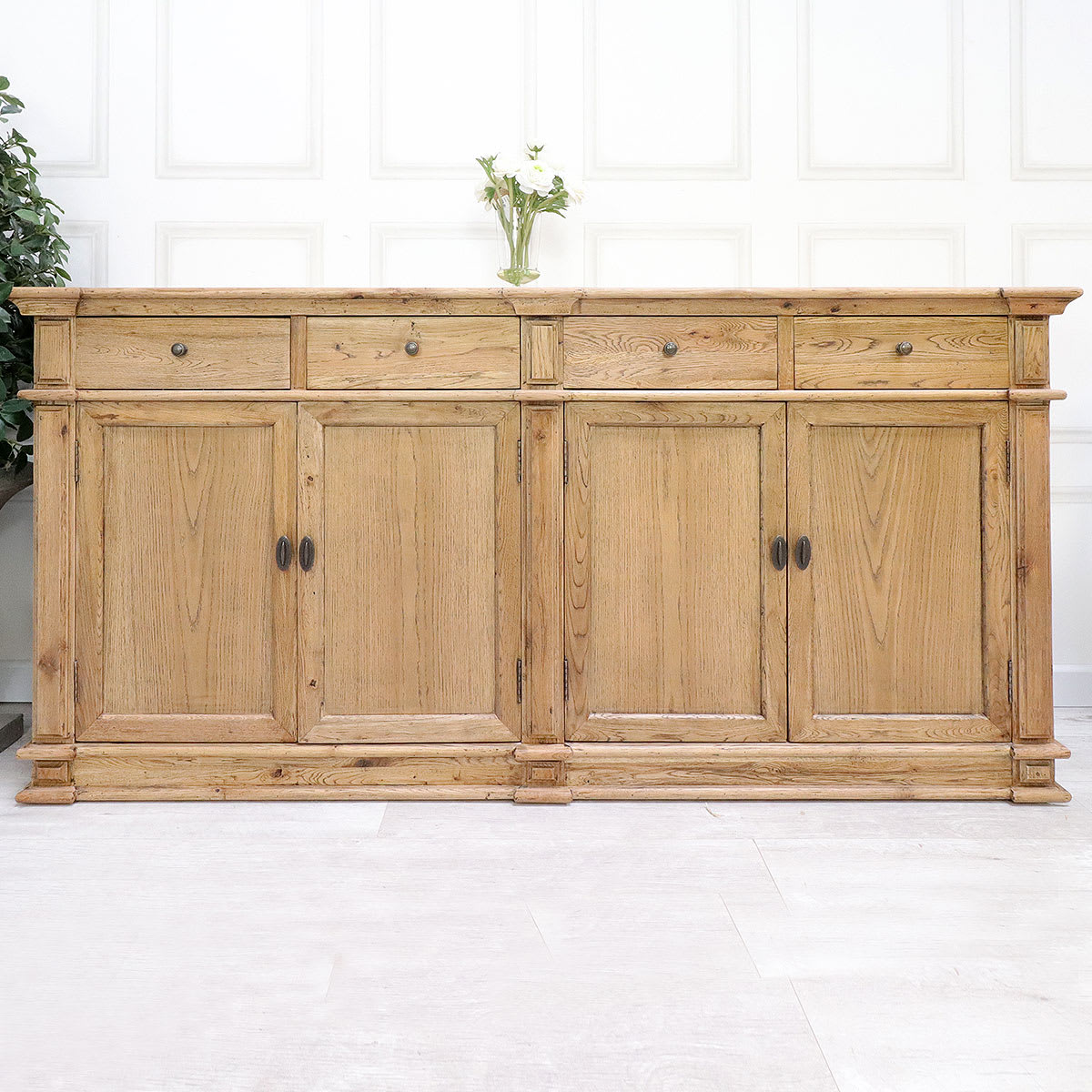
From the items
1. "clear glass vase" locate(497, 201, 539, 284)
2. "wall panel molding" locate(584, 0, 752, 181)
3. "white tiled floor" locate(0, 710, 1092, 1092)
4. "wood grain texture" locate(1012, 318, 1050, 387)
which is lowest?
"white tiled floor" locate(0, 710, 1092, 1092)

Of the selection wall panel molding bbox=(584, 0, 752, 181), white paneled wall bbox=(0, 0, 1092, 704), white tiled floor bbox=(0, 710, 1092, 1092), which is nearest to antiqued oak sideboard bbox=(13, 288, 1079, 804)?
white tiled floor bbox=(0, 710, 1092, 1092)

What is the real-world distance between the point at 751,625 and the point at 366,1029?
107 cm

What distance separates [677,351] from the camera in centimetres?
179

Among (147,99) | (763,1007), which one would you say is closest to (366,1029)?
(763,1007)

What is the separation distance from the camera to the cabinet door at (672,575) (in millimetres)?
1798

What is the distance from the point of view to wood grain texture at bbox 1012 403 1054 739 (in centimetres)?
178

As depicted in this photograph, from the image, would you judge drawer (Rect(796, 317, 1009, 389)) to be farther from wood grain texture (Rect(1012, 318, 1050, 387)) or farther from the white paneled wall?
the white paneled wall

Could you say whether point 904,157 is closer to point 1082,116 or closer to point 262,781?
point 1082,116

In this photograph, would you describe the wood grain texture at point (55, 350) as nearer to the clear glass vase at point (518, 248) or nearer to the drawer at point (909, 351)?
the clear glass vase at point (518, 248)

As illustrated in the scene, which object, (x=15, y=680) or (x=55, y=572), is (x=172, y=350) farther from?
(x=15, y=680)

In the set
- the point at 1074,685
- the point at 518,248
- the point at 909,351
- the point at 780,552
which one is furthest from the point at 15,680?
the point at 1074,685

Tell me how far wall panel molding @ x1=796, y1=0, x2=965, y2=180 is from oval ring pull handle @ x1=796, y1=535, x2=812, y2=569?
1.16 metres

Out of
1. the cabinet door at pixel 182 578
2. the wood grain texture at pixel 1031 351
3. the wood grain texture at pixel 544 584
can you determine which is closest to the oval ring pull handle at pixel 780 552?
the wood grain texture at pixel 544 584

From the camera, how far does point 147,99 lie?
2.37 meters
